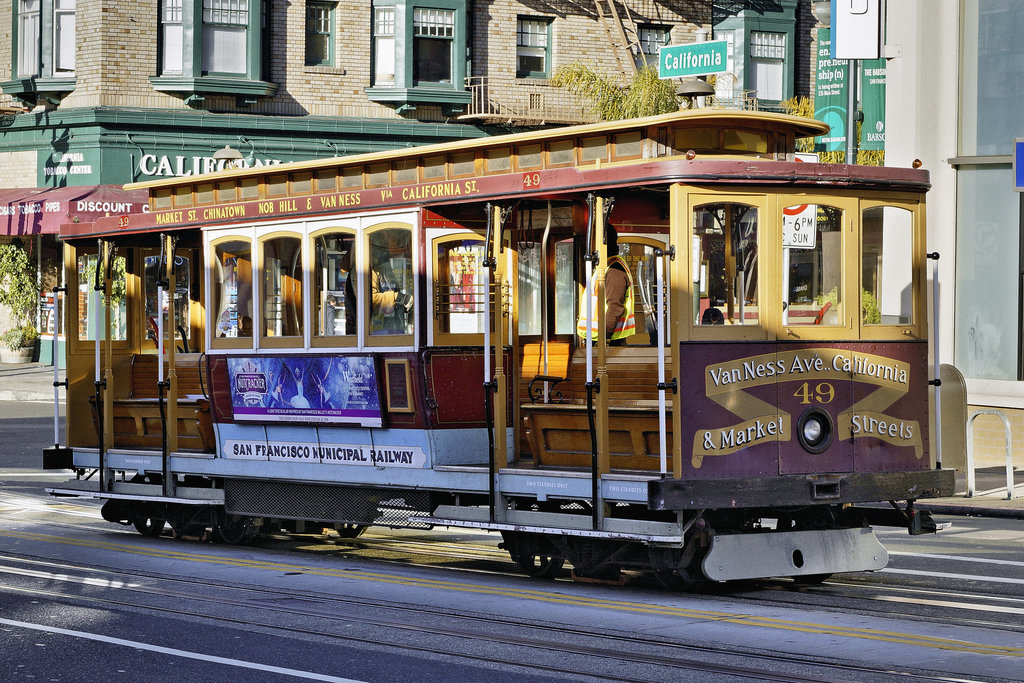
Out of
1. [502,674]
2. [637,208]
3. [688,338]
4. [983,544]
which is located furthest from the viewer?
[983,544]

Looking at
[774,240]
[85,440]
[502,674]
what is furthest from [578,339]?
[85,440]

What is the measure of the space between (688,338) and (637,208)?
145cm

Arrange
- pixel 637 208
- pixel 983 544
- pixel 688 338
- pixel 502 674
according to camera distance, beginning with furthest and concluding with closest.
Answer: pixel 983 544
pixel 637 208
pixel 688 338
pixel 502 674

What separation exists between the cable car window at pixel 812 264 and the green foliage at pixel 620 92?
64.2ft

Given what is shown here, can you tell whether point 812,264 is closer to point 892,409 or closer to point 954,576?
point 892,409

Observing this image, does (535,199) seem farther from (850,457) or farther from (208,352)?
(208,352)

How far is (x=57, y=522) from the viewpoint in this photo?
49.1 ft

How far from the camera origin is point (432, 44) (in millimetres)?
33312

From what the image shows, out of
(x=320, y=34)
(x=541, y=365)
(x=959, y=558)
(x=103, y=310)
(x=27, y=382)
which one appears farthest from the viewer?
(x=320, y=34)

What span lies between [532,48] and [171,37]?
8.23 meters

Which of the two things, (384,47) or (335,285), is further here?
(384,47)

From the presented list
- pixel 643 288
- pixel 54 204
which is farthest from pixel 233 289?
pixel 54 204

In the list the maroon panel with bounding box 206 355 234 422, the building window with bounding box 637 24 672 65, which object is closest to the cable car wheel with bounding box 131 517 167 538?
the maroon panel with bounding box 206 355 234 422

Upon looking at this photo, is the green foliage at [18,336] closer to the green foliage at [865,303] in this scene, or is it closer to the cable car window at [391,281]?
the cable car window at [391,281]
